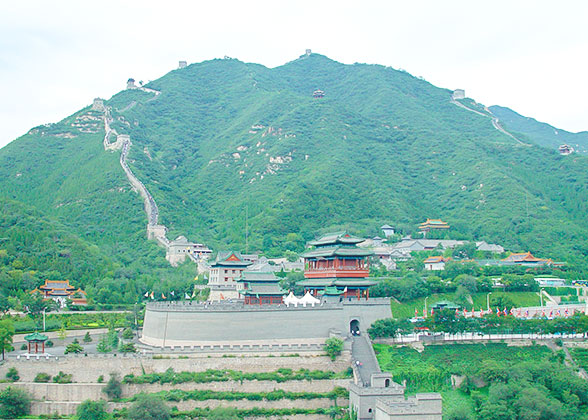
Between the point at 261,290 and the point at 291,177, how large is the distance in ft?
188

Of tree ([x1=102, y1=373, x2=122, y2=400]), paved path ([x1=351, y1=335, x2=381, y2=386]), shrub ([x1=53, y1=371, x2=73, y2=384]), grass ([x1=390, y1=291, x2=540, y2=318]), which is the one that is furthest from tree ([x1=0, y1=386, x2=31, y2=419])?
grass ([x1=390, y1=291, x2=540, y2=318])

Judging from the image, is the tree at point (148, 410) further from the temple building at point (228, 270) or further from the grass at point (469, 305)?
the temple building at point (228, 270)

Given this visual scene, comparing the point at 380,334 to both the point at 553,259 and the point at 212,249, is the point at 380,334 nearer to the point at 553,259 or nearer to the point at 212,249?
the point at 553,259

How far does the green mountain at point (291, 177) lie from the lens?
91.8m

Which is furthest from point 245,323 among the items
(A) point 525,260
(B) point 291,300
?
(A) point 525,260

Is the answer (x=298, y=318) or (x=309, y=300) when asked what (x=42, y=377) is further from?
(x=309, y=300)

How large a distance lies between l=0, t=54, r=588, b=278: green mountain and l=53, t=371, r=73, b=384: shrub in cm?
3286

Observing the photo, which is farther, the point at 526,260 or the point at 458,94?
the point at 458,94

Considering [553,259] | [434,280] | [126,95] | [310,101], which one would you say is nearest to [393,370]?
[434,280]

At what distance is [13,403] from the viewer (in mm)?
40594

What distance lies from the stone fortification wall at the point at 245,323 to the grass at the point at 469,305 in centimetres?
897

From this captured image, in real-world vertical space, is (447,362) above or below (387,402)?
above

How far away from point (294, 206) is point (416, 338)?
162 ft

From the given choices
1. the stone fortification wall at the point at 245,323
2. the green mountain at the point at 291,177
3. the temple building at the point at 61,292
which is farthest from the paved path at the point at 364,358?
the green mountain at the point at 291,177
